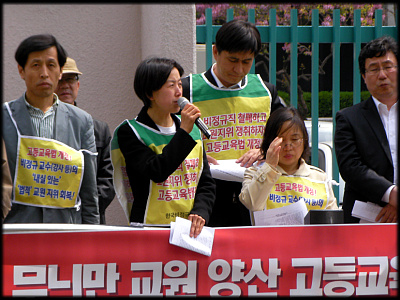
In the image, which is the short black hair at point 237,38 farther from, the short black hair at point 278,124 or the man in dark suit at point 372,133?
the man in dark suit at point 372,133

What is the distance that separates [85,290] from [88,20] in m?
3.50

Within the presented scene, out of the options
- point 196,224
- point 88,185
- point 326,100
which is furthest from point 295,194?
point 326,100

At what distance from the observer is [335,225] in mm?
2938

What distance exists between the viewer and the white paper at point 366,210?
3512 mm

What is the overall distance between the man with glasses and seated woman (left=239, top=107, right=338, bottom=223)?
1034 mm

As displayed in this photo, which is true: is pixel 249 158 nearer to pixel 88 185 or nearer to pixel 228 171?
pixel 228 171

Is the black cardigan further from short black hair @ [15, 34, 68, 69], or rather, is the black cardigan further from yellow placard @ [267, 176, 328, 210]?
short black hair @ [15, 34, 68, 69]

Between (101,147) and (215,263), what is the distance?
1.58m

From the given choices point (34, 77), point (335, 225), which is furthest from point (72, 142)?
point (335, 225)

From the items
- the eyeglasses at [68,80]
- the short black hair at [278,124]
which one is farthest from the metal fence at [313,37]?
the short black hair at [278,124]

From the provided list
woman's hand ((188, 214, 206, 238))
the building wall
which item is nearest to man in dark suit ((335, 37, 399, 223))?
woman's hand ((188, 214, 206, 238))

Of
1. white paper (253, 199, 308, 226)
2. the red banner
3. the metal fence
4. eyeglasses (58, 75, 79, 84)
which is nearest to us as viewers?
the red banner

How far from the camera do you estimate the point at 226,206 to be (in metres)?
3.67

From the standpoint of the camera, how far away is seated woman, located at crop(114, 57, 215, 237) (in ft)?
10.0
